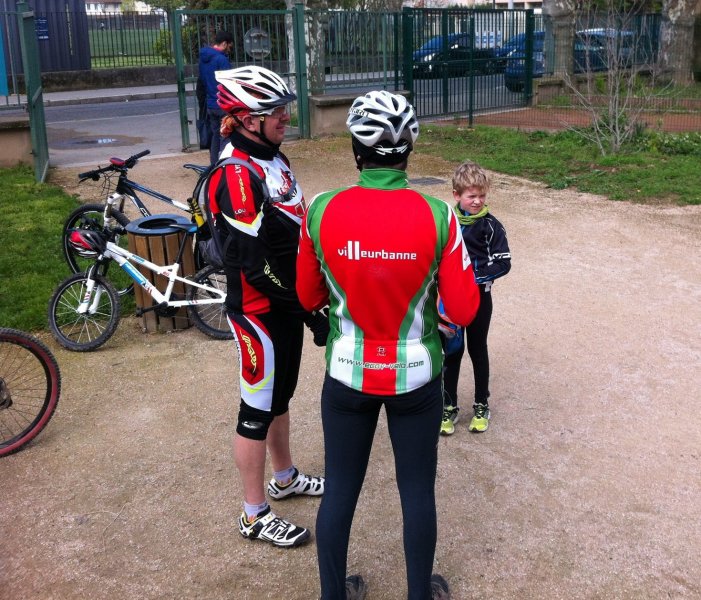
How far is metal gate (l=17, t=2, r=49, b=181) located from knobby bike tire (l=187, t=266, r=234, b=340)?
19.3 feet

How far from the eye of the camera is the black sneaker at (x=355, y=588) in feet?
10.3

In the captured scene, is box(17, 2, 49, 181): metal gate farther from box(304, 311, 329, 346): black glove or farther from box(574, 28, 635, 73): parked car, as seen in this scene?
box(304, 311, 329, 346): black glove

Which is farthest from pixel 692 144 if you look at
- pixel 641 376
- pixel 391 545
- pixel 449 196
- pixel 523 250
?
pixel 391 545

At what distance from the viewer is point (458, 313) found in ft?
8.69

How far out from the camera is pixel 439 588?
312 centimetres

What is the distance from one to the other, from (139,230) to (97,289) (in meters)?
0.51

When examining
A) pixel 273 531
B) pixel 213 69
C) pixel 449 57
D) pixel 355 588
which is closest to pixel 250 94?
pixel 273 531

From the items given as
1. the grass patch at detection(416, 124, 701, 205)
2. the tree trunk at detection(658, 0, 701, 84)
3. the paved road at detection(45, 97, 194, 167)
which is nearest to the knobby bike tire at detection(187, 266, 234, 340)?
the grass patch at detection(416, 124, 701, 205)

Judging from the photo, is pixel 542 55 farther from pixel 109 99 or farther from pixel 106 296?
pixel 106 296

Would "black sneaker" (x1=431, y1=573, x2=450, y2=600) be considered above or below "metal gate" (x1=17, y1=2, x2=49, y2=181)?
below

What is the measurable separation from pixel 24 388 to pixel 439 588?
2864 mm

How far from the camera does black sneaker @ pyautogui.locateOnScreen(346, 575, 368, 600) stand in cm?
313

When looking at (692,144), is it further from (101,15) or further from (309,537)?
(101,15)

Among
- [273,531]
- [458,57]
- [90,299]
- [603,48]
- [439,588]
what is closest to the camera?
[439,588]
